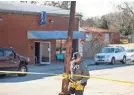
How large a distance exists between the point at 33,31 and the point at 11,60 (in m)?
12.2

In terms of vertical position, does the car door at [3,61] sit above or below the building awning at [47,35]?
below

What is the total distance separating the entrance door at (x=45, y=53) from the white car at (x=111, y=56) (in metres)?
4.67

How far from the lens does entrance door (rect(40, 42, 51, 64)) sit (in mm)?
36125

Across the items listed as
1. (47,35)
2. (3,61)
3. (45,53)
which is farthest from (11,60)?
(45,53)

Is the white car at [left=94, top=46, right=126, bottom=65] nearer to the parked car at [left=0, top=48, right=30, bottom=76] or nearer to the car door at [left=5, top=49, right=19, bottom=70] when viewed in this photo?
the parked car at [left=0, top=48, right=30, bottom=76]

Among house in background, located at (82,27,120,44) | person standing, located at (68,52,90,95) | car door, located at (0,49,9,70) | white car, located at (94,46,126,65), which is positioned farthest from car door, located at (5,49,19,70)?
house in background, located at (82,27,120,44)

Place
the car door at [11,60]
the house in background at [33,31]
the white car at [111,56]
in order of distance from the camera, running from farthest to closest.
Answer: the white car at [111,56]
the house in background at [33,31]
the car door at [11,60]

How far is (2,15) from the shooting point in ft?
106

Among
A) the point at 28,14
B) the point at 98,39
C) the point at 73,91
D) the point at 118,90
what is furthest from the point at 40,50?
the point at 73,91

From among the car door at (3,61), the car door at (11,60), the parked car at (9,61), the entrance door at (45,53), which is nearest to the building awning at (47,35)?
the entrance door at (45,53)

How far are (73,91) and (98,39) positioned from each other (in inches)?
1394

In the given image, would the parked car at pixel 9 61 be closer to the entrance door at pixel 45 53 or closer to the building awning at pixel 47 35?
the building awning at pixel 47 35

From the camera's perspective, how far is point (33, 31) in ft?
114

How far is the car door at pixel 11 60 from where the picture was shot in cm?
2270
